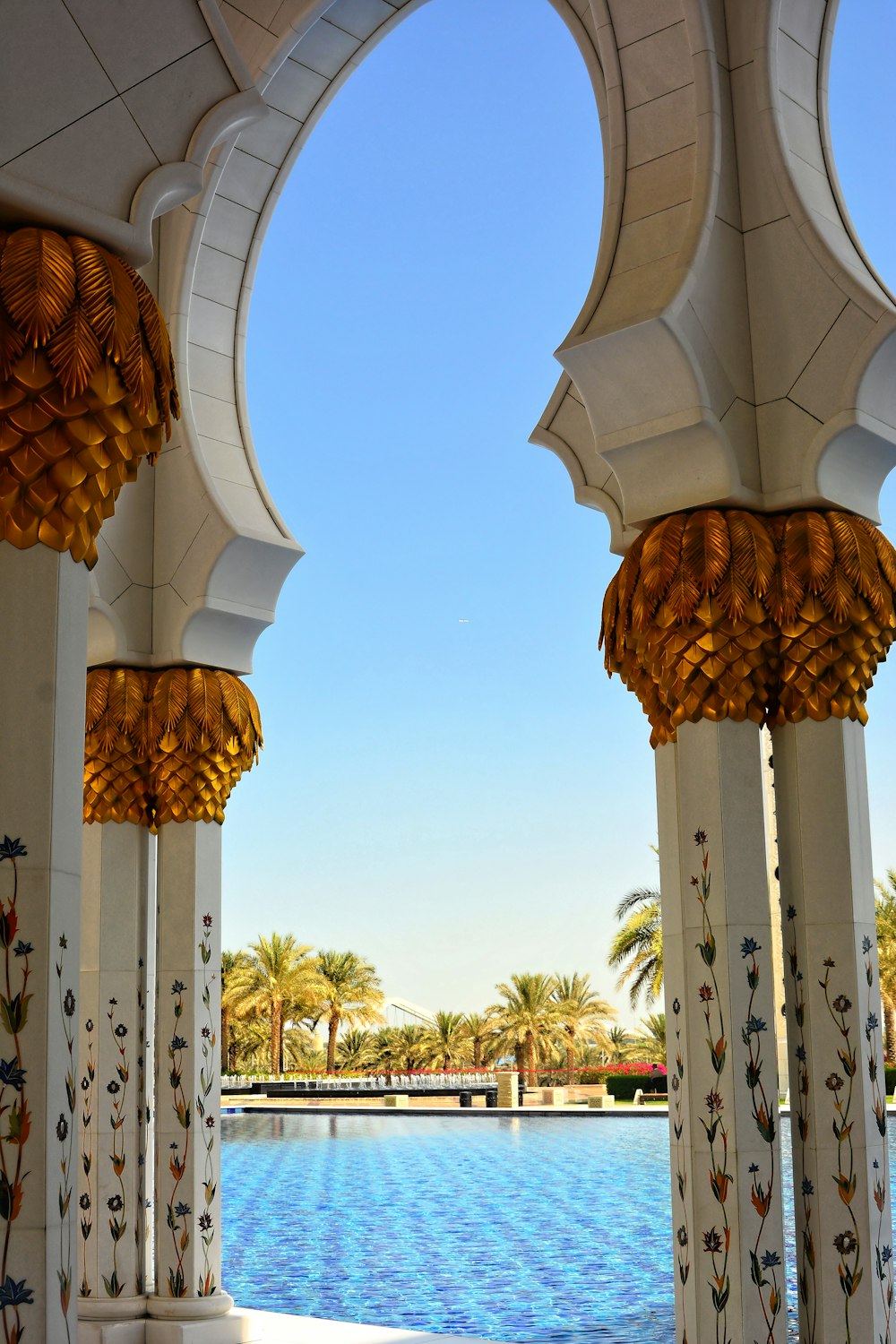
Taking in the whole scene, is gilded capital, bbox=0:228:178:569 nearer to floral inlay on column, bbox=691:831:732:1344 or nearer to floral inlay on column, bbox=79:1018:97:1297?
floral inlay on column, bbox=691:831:732:1344

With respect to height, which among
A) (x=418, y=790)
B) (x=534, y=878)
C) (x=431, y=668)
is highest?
(x=431, y=668)

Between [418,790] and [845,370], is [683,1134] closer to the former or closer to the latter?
[845,370]

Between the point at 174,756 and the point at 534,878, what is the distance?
167ft

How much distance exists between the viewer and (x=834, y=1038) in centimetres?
440

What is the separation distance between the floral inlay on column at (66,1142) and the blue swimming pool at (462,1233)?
160 inches

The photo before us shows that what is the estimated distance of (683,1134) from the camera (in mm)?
4508

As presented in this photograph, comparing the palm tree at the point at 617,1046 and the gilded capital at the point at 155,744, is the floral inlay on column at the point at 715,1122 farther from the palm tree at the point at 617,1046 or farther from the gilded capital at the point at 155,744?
the palm tree at the point at 617,1046

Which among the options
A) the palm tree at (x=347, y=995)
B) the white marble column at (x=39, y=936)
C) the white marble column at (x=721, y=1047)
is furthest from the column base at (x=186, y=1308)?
the palm tree at (x=347, y=995)

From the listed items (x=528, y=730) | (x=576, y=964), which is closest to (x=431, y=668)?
(x=528, y=730)

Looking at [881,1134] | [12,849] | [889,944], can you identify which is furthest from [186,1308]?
[889,944]

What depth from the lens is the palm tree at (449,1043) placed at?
36.4 meters

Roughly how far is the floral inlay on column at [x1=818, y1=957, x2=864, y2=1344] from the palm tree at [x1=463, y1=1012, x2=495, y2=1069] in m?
32.0

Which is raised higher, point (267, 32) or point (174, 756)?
point (267, 32)

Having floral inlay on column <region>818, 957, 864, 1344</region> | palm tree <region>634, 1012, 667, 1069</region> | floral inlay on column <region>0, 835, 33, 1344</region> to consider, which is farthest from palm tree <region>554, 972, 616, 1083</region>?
floral inlay on column <region>0, 835, 33, 1344</region>
